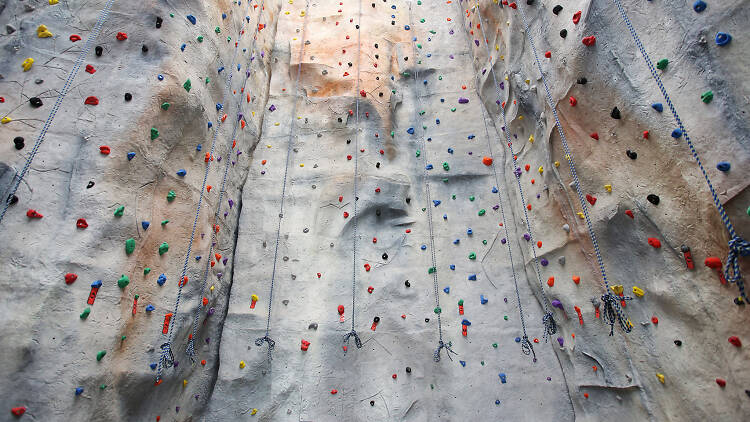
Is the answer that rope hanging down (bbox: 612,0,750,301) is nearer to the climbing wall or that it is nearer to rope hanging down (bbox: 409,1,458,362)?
the climbing wall

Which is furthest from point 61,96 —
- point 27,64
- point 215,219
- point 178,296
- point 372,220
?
point 372,220

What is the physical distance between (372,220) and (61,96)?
2828mm

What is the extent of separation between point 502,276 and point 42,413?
12.0 feet

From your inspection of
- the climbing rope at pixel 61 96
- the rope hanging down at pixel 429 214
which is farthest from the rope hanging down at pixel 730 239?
the climbing rope at pixel 61 96

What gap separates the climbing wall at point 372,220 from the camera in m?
2.80

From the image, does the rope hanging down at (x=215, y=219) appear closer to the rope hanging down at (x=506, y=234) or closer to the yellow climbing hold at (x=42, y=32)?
the yellow climbing hold at (x=42, y=32)

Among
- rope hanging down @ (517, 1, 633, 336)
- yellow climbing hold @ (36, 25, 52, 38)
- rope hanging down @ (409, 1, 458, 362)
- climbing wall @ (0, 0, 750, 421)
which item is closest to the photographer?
climbing wall @ (0, 0, 750, 421)

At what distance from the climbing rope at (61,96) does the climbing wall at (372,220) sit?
0.02 metres

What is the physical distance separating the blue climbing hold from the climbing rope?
4398 mm

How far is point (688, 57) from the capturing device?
282cm

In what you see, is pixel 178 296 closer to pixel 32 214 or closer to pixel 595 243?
pixel 32 214

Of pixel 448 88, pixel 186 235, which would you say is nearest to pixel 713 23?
pixel 448 88

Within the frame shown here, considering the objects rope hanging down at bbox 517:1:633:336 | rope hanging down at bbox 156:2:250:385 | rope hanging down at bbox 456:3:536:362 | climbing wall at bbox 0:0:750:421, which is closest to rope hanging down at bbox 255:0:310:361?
climbing wall at bbox 0:0:750:421

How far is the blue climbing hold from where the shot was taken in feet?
8.54
